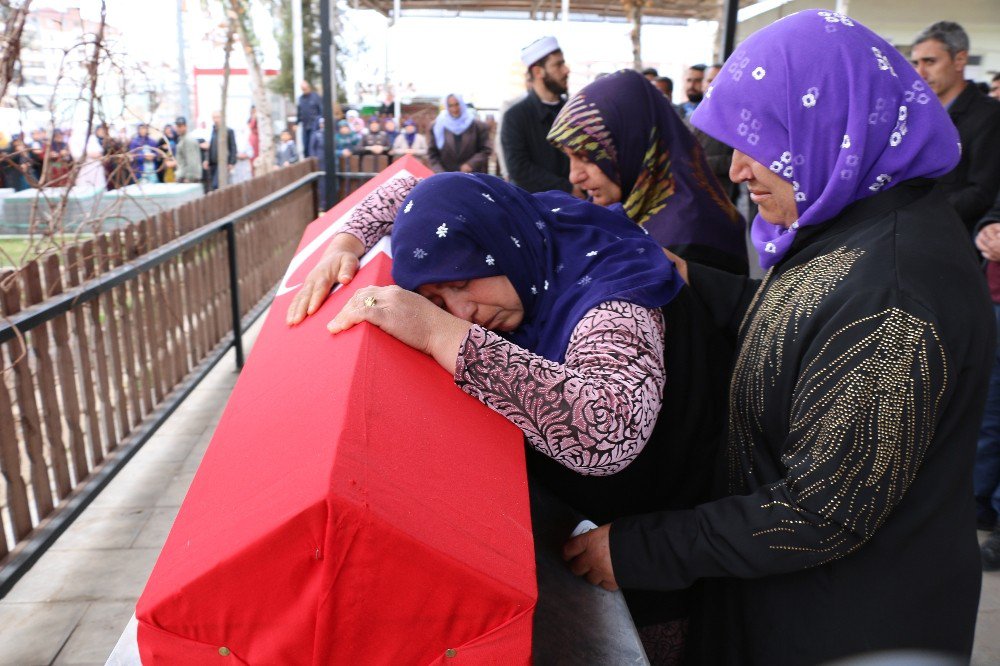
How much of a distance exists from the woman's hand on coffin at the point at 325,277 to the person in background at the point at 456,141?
7.56 m

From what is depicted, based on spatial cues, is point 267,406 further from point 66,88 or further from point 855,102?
point 66,88

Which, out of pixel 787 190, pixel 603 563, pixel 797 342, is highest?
pixel 787 190

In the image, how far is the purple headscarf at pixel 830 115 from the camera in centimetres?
128

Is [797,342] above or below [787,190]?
below

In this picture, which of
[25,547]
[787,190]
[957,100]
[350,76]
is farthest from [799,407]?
[350,76]

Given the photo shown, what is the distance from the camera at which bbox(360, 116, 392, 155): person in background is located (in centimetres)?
1409

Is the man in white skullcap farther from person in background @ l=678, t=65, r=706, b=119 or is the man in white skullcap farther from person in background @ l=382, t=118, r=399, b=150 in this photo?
person in background @ l=382, t=118, r=399, b=150

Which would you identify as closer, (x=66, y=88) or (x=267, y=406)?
(x=267, y=406)

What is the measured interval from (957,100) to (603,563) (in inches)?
147

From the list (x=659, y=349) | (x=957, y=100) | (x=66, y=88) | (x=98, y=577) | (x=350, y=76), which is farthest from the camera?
(x=350, y=76)

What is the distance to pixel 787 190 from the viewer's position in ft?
4.55

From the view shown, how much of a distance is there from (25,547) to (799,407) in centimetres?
267

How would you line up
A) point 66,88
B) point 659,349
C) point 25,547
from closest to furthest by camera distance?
1. point 659,349
2. point 25,547
3. point 66,88

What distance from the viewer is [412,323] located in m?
1.31
